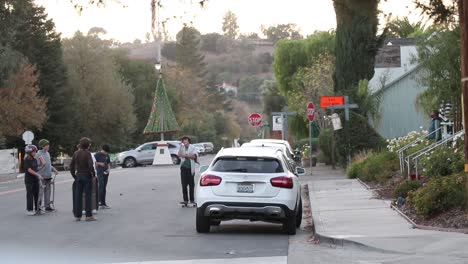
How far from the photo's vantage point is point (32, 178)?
21.9 meters

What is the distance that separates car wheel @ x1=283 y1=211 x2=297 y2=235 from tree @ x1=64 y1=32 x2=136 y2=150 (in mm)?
64507

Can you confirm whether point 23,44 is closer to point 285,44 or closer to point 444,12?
point 285,44

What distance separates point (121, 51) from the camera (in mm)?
102062

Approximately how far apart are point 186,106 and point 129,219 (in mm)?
103379

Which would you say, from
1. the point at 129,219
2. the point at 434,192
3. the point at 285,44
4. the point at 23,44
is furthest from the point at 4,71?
the point at 434,192

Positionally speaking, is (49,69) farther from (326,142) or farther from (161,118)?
(326,142)

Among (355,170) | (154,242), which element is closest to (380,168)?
(355,170)

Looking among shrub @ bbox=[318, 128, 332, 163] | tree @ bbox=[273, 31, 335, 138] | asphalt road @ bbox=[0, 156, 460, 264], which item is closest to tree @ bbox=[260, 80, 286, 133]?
tree @ bbox=[273, 31, 335, 138]

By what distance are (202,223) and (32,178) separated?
622cm

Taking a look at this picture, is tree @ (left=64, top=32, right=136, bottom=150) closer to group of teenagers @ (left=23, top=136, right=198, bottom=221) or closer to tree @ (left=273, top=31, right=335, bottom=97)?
tree @ (left=273, top=31, right=335, bottom=97)

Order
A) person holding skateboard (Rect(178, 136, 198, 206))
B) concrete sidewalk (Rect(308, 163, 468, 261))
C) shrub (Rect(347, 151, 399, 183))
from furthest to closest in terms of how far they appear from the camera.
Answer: shrub (Rect(347, 151, 399, 183)) → person holding skateboard (Rect(178, 136, 198, 206)) → concrete sidewalk (Rect(308, 163, 468, 261))

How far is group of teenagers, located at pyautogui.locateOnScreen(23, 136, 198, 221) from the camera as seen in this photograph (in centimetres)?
2023

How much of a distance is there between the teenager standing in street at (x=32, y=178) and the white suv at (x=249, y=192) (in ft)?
19.6

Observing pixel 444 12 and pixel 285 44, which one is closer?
pixel 444 12
